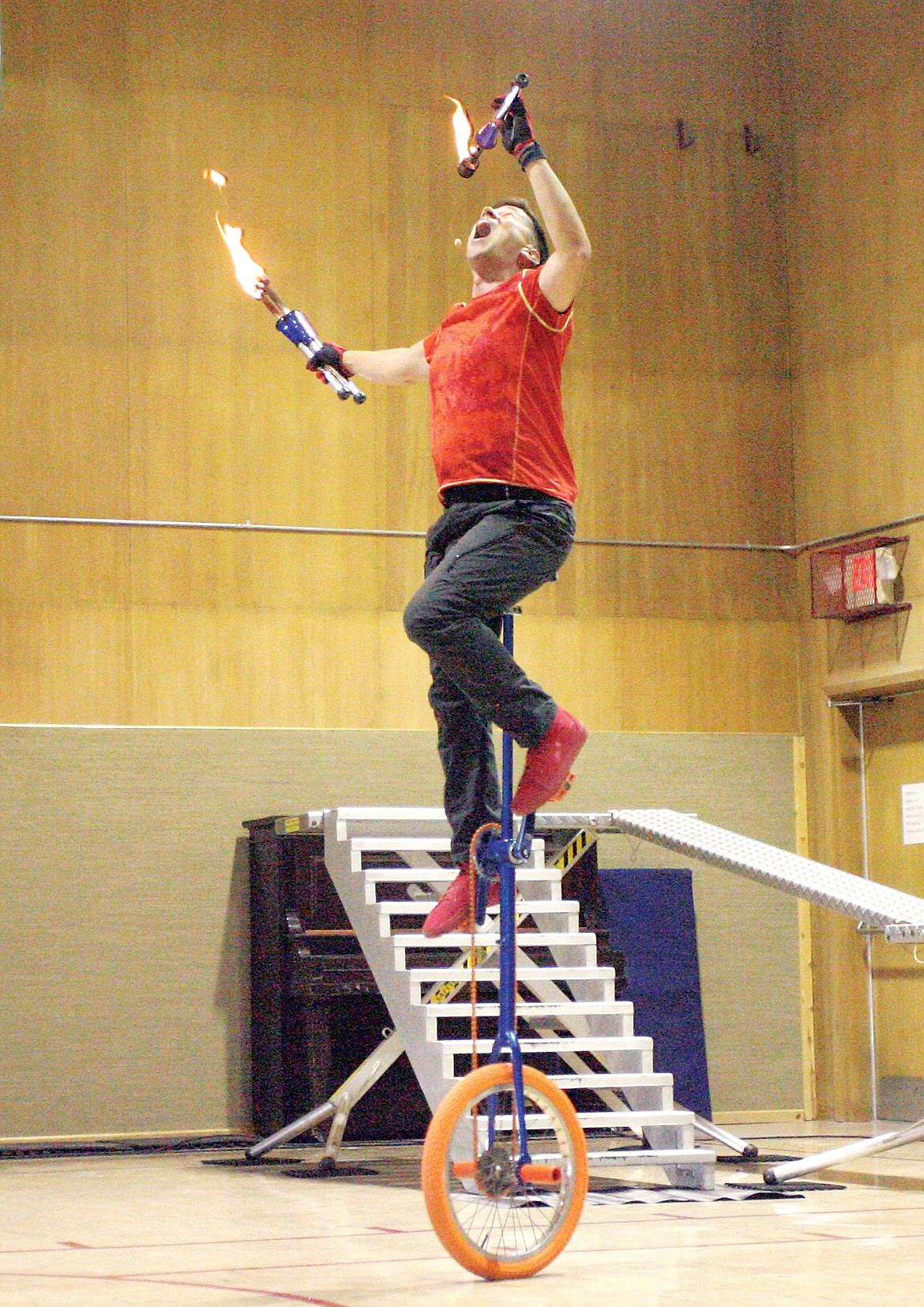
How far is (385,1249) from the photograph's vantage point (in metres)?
3.94

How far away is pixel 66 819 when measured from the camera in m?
7.45

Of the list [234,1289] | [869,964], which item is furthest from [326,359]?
[869,964]

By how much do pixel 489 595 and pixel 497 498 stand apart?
228mm

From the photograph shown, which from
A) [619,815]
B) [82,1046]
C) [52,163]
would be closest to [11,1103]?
[82,1046]

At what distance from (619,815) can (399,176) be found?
3.67 meters

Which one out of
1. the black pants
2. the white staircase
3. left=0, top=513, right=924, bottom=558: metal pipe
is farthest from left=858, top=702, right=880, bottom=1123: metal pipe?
the black pants

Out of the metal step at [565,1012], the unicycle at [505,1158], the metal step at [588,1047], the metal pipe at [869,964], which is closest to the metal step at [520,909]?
the metal step at [565,1012]

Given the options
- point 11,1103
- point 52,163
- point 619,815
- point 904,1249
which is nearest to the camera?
point 904,1249

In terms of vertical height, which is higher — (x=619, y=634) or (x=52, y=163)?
(x=52, y=163)

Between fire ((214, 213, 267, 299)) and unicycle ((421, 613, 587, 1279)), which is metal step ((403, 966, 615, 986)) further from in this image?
fire ((214, 213, 267, 299))

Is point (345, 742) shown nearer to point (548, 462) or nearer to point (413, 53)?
point (413, 53)

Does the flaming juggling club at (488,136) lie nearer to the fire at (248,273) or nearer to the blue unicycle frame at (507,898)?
the fire at (248,273)

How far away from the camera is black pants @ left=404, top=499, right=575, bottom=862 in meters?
3.68

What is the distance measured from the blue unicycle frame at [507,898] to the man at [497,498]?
4cm
